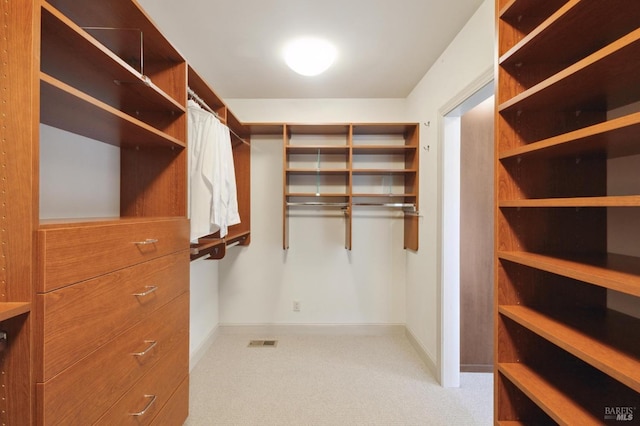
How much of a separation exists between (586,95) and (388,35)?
1318mm

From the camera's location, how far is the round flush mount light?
6.20ft

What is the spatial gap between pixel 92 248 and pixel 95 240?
0.03m

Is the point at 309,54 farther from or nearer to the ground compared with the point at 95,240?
farther from the ground

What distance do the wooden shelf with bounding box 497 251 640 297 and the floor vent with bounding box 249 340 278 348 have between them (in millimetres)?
2332

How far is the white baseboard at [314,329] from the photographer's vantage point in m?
2.92

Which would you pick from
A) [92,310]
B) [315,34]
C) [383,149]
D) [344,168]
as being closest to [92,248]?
[92,310]

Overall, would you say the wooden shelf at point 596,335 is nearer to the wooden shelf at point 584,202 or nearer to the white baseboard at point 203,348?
the wooden shelf at point 584,202

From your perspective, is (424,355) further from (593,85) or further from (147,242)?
(147,242)

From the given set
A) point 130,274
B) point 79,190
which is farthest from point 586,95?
point 79,190

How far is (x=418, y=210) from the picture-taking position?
2525 millimetres

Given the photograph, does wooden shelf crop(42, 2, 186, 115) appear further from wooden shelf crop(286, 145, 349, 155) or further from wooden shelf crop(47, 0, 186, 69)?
wooden shelf crop(286, 145, 349, 155)

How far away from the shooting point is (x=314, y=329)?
9.61 ft

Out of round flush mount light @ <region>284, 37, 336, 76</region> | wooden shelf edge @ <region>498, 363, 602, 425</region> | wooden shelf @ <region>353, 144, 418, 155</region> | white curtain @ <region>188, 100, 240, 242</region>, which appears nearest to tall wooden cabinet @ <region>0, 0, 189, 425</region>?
white curtain @ <region>188, 100, 240, 242</region>

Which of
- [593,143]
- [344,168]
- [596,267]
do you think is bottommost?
[596,267]
